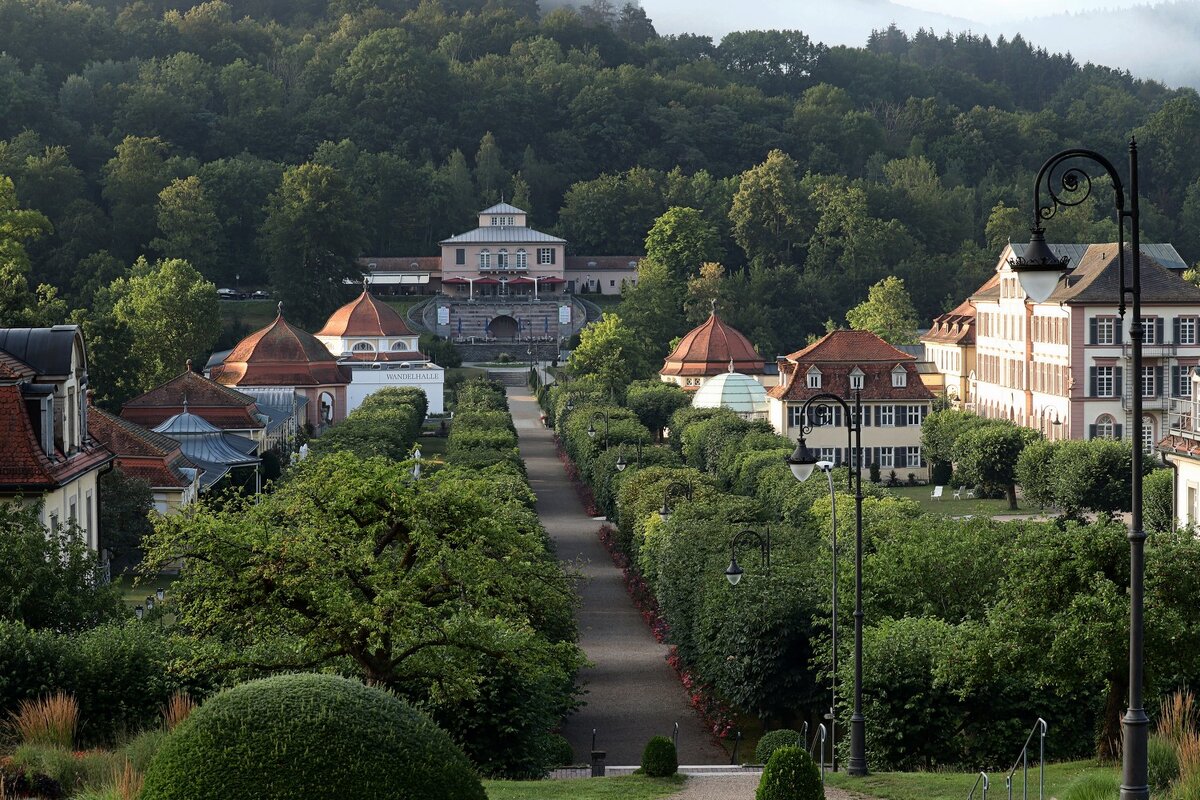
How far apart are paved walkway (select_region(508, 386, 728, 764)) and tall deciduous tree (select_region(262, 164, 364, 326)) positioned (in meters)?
66.2

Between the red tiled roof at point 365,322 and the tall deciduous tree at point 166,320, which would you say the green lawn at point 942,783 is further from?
the red tiled roof at point 365,322

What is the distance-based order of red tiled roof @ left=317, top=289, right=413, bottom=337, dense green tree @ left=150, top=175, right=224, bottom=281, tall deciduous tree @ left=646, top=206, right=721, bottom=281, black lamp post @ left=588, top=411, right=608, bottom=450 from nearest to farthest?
black lamp post @ left=588, top=411, right=608, bottom=450 < red tiled roof @ left=317, top=289, right=413, bottom=337 < dense green tree @ left=150, top=175, right=224, bottom=281 < tall deciduous tree @ left=646, top=206, right=721, bottom=281

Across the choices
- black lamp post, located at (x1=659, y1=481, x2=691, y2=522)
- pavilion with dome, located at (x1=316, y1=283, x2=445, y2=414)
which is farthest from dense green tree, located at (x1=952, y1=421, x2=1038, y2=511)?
pavilion with dome, located at (x1=316, y1=283, x2=445, y2=414)

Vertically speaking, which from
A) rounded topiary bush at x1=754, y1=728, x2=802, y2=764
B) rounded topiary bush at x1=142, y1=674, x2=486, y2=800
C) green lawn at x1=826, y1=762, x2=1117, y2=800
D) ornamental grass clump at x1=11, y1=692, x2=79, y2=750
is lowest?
rounded topiary bush at x1=754, y1=728, x2=802, y2=764

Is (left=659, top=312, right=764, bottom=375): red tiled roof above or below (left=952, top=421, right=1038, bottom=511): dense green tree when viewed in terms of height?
above

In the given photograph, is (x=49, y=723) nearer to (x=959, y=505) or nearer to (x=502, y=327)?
(x=959, y=505)

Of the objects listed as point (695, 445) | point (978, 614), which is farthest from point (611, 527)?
point (978, 614)

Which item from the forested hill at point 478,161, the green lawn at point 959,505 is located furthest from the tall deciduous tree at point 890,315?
the green lawn at point 959,505

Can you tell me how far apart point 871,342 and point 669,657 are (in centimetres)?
4558

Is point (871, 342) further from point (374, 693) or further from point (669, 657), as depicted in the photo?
point (374, 693)

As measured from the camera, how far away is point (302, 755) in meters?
13.6

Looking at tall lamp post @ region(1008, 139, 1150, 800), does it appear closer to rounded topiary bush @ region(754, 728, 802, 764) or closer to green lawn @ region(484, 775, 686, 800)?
green lawn @ region(484, 775, 686, 800)

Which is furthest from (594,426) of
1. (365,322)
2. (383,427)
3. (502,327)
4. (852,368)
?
(502,327)

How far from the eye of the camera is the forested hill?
13450cm
